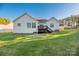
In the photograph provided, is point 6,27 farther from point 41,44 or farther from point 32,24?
point 41,44

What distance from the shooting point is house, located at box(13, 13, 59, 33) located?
1925 mm

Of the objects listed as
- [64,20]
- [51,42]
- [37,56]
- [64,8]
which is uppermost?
[64,8]

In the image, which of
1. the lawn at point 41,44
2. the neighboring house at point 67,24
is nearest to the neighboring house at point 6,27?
the lawn at point 41,44

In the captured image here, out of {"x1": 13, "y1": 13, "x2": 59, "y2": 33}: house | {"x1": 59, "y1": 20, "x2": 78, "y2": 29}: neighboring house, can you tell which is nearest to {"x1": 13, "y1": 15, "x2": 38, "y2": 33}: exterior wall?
{"x1": 13, "y1": 13, "x2": 59, "y2": 33}: house

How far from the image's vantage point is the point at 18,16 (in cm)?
193

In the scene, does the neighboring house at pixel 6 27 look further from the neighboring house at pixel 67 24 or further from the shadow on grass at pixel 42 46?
the neighboring house at pixel 67 24

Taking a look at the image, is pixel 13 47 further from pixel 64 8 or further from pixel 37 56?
pixel 64 8

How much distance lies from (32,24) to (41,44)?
224 millimetres

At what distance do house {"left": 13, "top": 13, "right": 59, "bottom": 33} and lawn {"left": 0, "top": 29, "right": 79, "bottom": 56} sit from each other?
0.20 feet

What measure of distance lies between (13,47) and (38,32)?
0.98 ft

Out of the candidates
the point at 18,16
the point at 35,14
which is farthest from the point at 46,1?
the point at 18,16

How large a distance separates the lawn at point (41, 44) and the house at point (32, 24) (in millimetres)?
62

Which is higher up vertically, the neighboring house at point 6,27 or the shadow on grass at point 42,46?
the neighboring house at point 6,27

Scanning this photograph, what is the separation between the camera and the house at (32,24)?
1.92 meters
